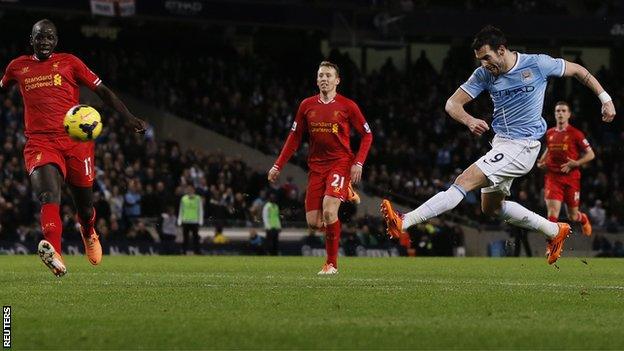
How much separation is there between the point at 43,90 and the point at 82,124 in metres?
0.74

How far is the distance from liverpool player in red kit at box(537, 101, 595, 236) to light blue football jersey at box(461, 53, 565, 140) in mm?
10601

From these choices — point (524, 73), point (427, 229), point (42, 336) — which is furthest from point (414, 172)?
point (42, 336)

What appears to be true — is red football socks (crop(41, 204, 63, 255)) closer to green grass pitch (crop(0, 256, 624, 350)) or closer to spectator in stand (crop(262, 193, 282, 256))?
green grass pitch (crop(0, 256, 624, 350))

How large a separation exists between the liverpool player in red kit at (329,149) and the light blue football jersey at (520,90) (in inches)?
115

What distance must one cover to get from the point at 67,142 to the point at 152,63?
99.0 ft

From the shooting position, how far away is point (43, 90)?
13734 millimetres

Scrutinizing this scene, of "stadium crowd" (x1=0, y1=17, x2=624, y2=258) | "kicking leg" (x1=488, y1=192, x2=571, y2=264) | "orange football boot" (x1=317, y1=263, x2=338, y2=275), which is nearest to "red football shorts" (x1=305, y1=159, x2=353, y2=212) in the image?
"orange football boot" (x1=317, y1=263, x2=338, y2=275)

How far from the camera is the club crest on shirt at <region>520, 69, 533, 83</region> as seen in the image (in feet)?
45.1

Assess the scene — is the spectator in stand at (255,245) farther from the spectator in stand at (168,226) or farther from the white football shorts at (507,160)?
the white football shorts at (507,160)

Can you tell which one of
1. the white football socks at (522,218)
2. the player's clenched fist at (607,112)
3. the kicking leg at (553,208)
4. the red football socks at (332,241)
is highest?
the player's clenched fist at (607,112)

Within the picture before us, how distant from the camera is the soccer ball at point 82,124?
13.3 m

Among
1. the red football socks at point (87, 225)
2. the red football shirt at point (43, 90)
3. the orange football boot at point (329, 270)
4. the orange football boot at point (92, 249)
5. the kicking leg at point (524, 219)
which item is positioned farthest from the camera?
the orange football boot at point (329, 270)

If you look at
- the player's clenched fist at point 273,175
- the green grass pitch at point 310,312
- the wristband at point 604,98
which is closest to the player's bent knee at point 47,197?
the green grass pitch at point 310,312

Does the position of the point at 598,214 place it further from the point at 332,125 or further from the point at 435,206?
the point at 435,206
